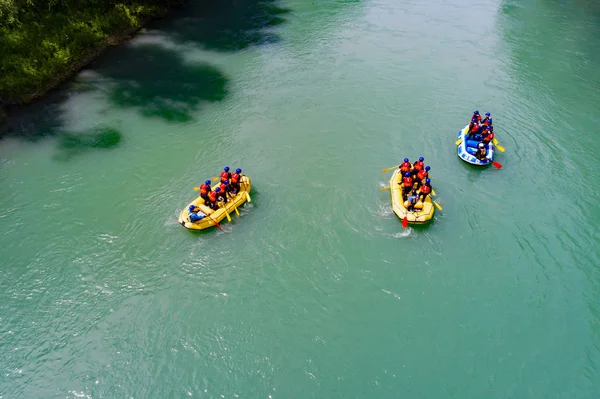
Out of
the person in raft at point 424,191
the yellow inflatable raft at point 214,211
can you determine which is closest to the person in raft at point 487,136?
the person in raft at point 424,191

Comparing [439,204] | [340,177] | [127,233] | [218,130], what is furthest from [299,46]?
[127,233]

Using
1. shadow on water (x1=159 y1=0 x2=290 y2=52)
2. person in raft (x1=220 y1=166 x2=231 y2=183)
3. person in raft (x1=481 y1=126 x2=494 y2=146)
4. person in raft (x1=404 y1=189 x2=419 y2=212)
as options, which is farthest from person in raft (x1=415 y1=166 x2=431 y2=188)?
shadow on water (x1=159 y1=0 x2=290 y2=52)

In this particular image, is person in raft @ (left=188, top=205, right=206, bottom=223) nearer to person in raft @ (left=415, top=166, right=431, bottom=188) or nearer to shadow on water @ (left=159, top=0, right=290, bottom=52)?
person in raft @ (left=415, top=166, right=431, bottom=188)

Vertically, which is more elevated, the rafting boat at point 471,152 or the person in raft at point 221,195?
the person in raft at point 221,195

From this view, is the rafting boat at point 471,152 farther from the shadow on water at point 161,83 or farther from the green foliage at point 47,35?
the green foliage at point 47,35

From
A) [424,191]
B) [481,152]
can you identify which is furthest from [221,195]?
[481,152]

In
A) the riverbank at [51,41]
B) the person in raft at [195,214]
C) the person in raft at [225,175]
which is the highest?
the riverbank at [51,41]

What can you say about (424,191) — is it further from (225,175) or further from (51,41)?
(51,41)
